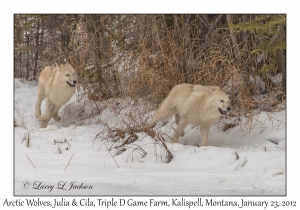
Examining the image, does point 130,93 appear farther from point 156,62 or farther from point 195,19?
point 195,19

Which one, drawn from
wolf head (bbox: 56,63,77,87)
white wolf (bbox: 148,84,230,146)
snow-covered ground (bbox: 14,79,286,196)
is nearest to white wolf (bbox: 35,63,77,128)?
wolf head (bbox: 56,63,77,87)

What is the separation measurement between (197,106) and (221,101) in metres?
0.48

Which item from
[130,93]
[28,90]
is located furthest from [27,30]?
[130,93]

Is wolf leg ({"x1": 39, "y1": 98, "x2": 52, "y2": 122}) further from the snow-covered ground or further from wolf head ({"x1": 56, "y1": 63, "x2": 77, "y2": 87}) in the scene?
wolf head ({"x1": 56, "y1": 63, "x2": 77, "y2": 87})

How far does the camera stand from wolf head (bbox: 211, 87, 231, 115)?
6805 mm

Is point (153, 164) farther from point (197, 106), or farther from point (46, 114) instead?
point (46, 114)

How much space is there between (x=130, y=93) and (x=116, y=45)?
1.82 m

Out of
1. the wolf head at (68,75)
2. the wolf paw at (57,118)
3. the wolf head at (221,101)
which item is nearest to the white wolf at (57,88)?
the wolf head at (68,75)

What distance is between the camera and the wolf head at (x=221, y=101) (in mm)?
6805

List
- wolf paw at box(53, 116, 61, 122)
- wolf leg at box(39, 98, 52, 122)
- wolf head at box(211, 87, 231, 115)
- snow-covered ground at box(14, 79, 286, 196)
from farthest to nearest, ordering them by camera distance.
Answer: wolf paw at box(53, 116, 61, 122) < wolf leg at box(39, 98, 52, 122) < wolf head at box(211, 87, 231, 115) < snow-covered ground at box(14, 79, 286, 196)

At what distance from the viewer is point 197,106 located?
7043mm

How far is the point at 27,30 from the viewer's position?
459 inches

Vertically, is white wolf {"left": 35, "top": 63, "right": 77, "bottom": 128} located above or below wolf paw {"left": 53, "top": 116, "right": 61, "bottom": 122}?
above

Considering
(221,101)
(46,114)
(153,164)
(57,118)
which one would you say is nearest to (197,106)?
(221,101)
